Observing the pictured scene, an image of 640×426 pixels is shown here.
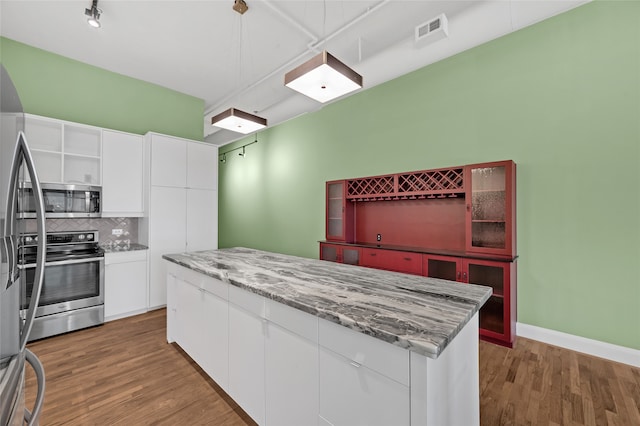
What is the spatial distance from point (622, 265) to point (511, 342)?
116 cm

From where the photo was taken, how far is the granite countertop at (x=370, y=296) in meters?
0.99

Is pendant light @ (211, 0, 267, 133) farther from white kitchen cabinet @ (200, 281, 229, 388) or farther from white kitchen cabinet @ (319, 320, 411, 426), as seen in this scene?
white kitchen cabinet @ (319, 320, 411, 426)

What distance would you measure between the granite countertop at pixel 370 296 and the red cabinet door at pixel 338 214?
187 cm

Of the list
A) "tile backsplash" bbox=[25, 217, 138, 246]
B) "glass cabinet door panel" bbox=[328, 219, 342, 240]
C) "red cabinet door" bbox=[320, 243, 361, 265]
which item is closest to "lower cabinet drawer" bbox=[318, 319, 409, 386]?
"red cabinet door" bbox=[320, 243, 361, 265]

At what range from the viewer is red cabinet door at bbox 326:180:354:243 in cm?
411

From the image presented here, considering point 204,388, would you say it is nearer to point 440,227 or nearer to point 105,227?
point 440,227

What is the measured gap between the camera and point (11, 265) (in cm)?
80

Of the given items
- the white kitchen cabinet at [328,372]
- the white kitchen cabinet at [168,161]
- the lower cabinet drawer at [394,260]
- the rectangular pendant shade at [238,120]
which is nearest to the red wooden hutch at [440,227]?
the lower cabinet drawer at [394,260]

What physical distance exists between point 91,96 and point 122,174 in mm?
1311

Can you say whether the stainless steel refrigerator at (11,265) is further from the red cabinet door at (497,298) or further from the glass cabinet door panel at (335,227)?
the glass cabinet door panel at (335,227)

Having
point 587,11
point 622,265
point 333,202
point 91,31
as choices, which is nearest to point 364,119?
point 333,202

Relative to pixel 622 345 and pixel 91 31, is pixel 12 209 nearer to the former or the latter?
pixel 91 31

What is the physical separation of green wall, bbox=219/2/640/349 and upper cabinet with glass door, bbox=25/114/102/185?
400cm

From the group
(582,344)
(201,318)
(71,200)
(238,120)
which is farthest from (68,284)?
(582,344)
